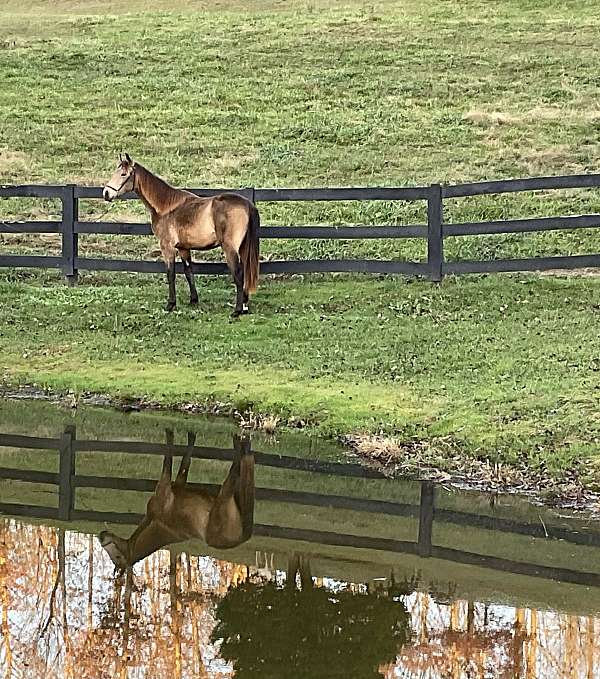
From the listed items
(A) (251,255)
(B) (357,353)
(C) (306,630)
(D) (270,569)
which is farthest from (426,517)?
(A) (251,255)

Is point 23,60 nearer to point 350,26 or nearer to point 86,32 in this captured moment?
point 86,32

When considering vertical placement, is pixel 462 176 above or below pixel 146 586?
above

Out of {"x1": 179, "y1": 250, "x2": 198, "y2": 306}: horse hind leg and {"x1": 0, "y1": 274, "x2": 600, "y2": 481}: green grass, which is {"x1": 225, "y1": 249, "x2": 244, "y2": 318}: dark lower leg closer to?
{"x1": 0, "y1": 274, "x2": 600, "y2": 481}: green grass

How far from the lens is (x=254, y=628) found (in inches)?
230

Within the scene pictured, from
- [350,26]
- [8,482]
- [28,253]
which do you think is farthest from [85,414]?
[350,26]

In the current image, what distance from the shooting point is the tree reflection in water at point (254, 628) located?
5473 mm

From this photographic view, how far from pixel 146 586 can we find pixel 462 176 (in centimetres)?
1641

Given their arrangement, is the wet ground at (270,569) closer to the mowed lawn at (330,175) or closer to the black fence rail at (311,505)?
the black fence rail at (311,505)

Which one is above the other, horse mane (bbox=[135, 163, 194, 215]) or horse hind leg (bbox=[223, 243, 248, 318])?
horse mane (bbox=[135, 163, 194, 215])

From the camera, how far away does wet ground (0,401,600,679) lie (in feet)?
18.3

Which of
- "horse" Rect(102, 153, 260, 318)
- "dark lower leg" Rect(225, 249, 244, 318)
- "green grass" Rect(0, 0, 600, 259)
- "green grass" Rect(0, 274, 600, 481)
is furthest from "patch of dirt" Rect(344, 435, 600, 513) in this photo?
"green grass" Rect(0, 0, 600, 259)

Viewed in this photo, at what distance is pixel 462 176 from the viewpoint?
860 inches

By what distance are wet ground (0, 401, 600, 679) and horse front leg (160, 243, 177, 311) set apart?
4.41 m

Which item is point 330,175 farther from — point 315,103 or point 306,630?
point 306,630
